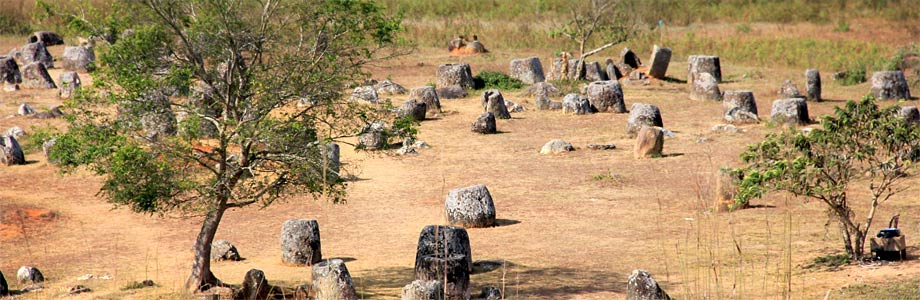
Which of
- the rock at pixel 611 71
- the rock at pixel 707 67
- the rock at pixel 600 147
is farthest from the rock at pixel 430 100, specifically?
the rock at pixel 707 67

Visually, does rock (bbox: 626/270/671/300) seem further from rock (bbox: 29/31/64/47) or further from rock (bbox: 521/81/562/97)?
rock (bbox: 29/31/64/47)

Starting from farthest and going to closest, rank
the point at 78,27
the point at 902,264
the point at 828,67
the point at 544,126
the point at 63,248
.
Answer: the point at 828,67, the point at 544,126, the point at 63,248, the point at 902,264, the point at 78,27

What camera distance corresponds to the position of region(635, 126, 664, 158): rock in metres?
23.1

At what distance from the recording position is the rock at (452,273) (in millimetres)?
12898

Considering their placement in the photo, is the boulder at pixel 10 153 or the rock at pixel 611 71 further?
the rock at pixel 611 71

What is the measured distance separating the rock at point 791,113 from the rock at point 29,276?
17289 millimetres

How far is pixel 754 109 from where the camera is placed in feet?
92.4

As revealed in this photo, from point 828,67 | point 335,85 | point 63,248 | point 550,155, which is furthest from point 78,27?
point 828,67

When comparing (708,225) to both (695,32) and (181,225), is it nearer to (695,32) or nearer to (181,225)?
(181,225)

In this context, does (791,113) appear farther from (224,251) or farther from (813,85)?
(224,251)

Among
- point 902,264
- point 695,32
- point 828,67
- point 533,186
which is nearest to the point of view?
point 902,264

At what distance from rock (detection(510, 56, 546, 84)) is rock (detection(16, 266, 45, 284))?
21705 millimetres

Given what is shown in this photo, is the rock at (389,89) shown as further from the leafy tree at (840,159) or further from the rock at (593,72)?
the leafy tree at (840,159)

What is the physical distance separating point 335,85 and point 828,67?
26.5 metres
